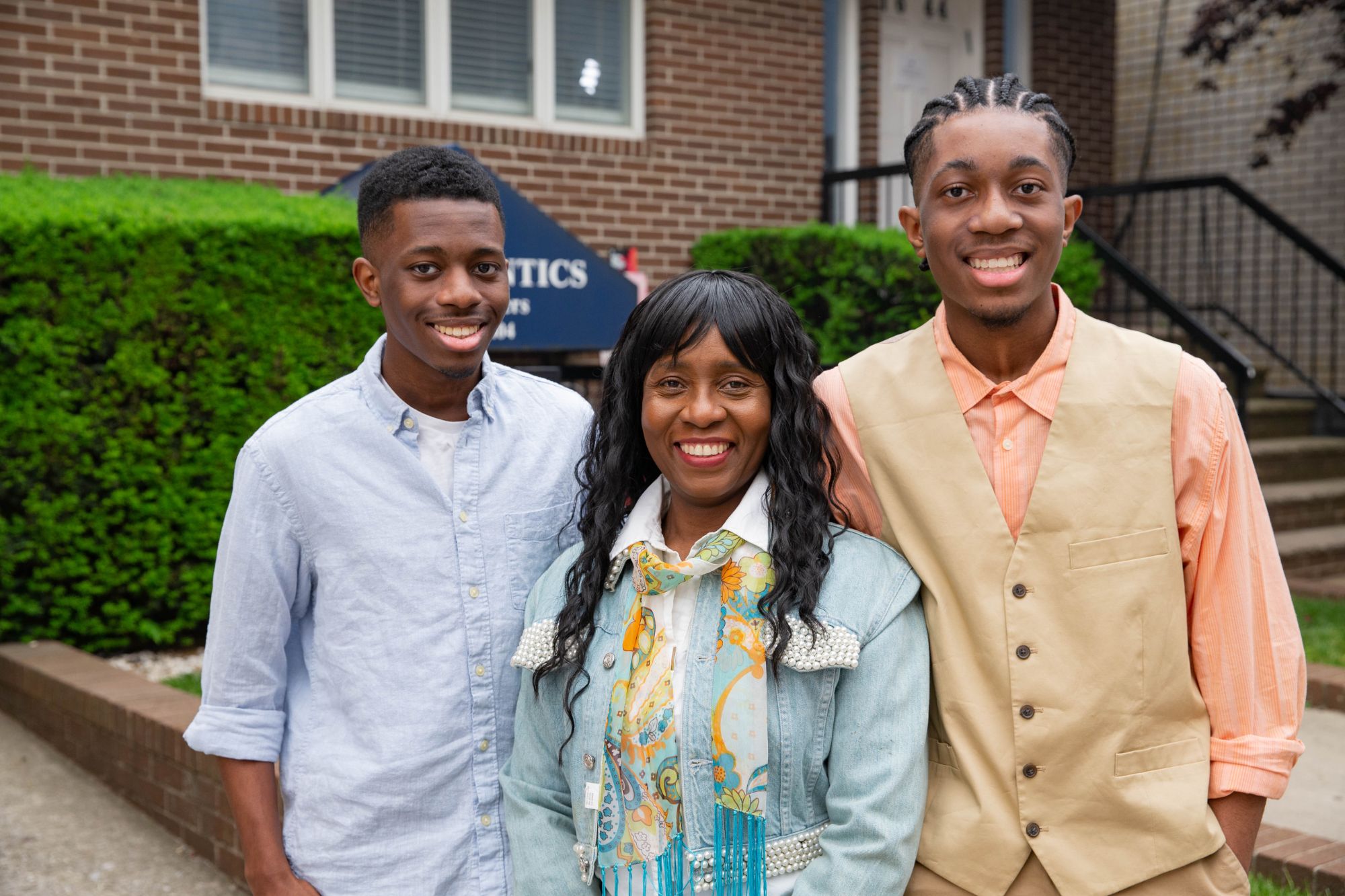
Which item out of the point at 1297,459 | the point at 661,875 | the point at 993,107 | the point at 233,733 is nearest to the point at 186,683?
the point at 233,733

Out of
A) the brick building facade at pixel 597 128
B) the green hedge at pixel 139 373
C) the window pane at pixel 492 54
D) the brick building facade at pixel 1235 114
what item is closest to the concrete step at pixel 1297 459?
the brick building facade at pixel 1235 114

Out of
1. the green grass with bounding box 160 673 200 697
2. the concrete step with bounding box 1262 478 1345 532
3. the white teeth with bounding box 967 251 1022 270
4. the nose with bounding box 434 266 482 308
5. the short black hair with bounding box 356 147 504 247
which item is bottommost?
the green grass with bounding box 160 673 200 697

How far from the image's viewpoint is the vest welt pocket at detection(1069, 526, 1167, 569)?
197 centimetres

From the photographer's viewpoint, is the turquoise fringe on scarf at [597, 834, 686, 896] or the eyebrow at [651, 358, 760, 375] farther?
the eyebrow at [651, 358, 760, 375]

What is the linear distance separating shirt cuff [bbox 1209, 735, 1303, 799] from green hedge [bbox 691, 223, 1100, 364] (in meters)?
5.56

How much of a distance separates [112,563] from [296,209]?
1.72 meters

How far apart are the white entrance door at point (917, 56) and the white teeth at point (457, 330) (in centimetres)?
791

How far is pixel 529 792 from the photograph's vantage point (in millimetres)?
2117

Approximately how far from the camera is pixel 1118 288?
35.1ft

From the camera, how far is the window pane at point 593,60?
330 inches

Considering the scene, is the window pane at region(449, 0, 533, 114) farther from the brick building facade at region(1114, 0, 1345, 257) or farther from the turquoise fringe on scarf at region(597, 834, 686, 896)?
the turquoise fringe on scarf at region(597, 834, 686, 896)

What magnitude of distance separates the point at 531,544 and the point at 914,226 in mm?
866

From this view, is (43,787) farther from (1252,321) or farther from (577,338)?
(1252,321)

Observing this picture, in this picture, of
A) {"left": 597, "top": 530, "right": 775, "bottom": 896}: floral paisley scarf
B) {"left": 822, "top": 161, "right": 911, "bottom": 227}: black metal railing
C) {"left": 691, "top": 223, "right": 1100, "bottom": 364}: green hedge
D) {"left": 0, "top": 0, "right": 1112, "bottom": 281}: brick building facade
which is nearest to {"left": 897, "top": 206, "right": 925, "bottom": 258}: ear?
{"left": 597, "top": 530, "right": 775, "bottom": 896}: floral paisley scarf
